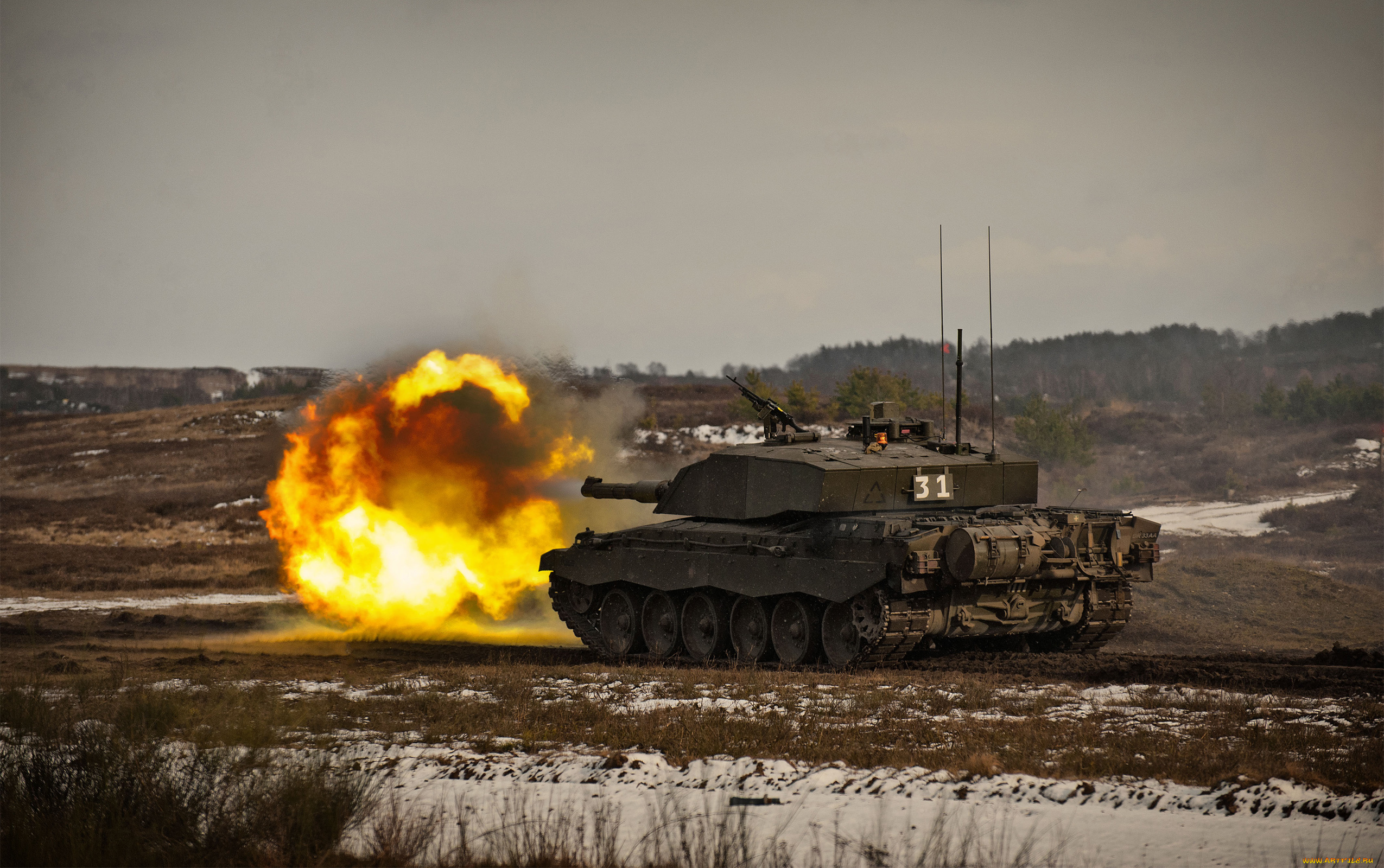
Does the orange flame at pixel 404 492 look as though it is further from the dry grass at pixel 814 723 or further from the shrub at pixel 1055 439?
the shrub at pixel 1055 439

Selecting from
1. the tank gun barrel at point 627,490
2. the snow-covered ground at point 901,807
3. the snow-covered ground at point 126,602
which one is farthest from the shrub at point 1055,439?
the snow-covered ground at point 901,807

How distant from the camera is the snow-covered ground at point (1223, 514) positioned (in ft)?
143

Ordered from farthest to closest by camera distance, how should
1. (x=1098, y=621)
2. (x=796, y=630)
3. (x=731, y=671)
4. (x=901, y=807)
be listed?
(x=1098, y=621) < (x=796, y=630) < (x=731, y=671) < (x=901, y=807)

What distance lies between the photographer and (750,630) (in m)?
18.5

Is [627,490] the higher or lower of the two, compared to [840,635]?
higher

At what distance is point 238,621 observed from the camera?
2680cm

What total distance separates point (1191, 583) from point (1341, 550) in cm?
1292

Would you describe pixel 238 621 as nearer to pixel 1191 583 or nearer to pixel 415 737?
pixel 415 737

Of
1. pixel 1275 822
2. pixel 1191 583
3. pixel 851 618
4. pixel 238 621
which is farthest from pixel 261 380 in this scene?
pixel 1275 822

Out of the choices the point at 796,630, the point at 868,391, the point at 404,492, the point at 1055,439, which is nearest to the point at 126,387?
the point at 868,391

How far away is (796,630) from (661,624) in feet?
9.45

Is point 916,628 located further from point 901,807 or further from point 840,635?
point 901,807

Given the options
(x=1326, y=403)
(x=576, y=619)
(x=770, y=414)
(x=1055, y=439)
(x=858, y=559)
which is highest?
(x=1326, y=403)

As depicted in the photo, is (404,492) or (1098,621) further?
(404,492)
